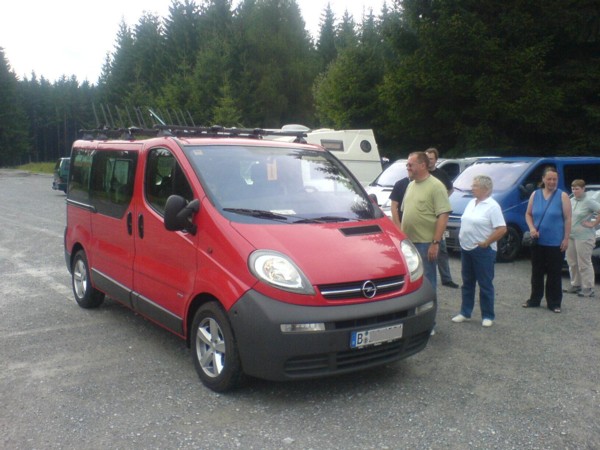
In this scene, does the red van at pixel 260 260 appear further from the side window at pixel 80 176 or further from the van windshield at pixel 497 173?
the van windshield at pixel 497 173

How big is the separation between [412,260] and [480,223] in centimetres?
166

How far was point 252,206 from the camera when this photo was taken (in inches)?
195

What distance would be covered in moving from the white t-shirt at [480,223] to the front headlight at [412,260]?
1404 millimetres

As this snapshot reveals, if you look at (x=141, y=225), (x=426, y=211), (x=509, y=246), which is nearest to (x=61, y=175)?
(x=509, y=246)

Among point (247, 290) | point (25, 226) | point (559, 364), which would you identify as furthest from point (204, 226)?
point (25, 226)

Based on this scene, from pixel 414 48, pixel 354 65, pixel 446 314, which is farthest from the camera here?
pixel 354 65

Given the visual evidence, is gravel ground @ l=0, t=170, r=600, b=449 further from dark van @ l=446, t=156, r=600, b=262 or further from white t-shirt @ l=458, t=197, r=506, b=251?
dark van @ l=446, t=156, r=600, b=262

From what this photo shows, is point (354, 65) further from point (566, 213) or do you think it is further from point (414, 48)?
point (566, 213)

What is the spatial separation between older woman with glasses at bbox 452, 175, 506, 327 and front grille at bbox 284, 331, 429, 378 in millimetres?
2045

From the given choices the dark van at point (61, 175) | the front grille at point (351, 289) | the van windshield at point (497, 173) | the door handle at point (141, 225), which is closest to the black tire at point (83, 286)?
the door handle at point (141, 225)

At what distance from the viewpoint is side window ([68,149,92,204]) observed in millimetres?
7117

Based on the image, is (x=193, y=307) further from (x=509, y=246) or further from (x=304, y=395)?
(x=509, y=246)

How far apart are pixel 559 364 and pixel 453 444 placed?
6.51 feet

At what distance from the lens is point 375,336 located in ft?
14.5
